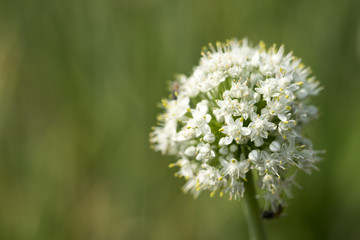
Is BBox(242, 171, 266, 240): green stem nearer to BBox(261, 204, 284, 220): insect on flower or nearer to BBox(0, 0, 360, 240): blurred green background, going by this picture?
BBox(261, 204, 284, 220): insect on flower

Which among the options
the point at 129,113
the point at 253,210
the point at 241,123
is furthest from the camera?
the point at 129,113

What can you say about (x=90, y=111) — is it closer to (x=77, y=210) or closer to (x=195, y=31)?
(x=77, y=210)

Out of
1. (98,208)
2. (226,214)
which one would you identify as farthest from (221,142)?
(98,208)

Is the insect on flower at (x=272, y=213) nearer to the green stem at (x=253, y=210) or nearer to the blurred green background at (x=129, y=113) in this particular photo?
the green stem at (x=253, y=210)

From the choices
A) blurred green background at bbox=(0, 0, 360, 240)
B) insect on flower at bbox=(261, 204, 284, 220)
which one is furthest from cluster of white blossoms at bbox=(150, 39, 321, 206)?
blurred green background at bbox=(0, 0, 360, 240)

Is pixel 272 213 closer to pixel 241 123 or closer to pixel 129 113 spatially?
pixel 241 123

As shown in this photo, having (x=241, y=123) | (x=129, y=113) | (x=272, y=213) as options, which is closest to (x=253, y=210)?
(x=272, y=213)
